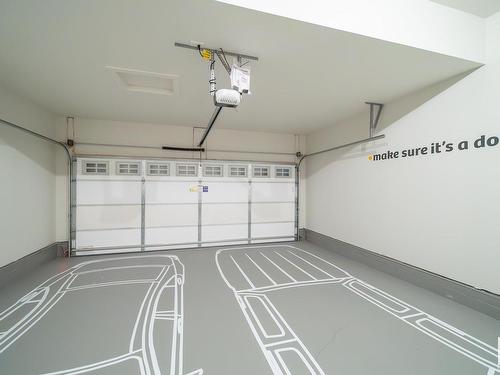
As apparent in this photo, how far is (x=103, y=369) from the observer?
151 centimetres

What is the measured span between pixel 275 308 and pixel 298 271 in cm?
111

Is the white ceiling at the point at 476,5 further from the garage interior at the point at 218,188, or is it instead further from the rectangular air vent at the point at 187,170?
the rectangular air vent at the point at 187,170

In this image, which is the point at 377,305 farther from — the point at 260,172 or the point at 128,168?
the point at 128,168

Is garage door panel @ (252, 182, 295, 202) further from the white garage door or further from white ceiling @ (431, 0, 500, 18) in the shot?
white ceiling @ (431, 0, 500, 18)

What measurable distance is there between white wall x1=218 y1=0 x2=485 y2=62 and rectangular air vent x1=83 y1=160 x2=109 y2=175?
383 cm

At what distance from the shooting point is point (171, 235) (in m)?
4.46

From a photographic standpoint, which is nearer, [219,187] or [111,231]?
[111,231]

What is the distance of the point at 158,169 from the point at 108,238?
62.7 inches

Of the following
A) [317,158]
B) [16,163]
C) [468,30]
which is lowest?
[16,163]

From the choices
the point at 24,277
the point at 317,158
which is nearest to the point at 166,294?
the point at 24,277

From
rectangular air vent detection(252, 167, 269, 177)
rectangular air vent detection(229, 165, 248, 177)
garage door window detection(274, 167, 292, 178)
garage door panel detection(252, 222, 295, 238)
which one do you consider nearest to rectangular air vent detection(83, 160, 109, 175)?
rectangular air vent detection(229, 165, 248, 177)

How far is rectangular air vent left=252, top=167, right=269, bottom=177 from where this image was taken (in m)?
4.94

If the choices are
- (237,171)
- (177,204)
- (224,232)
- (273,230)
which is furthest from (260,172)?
(177,204)

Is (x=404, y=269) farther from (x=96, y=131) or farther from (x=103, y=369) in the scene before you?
(x=96, y=131)
